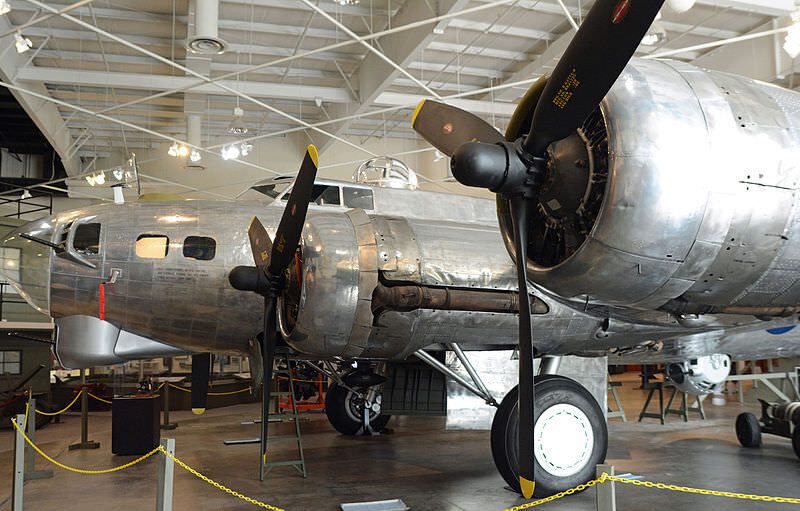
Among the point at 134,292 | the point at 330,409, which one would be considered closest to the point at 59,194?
the point at 330,409

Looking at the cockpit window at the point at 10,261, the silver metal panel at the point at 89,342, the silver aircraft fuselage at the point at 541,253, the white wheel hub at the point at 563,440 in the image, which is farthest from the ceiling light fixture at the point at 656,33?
the cockpit window at the point at 10,261

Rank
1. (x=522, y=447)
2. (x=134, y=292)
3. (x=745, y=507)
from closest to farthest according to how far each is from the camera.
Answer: (x=522, y=447), (x=745, y=507), (x=134, y=292)

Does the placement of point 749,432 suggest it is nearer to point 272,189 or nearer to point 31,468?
point 272,189

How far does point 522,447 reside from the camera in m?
3.82

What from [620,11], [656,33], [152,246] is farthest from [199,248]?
[656,33]

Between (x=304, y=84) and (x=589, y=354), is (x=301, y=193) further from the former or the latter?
→ (x=304, y=84)

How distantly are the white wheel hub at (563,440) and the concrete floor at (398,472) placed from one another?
366 mm

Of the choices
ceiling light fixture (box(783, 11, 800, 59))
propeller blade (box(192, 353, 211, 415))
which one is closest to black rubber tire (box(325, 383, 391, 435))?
propeller blade (box(192, 353, 211, 415))

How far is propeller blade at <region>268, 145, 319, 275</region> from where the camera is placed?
611 centimetres

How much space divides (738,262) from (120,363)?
6866mm

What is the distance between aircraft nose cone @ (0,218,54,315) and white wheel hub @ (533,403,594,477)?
5.74m

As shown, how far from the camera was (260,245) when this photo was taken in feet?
22.9

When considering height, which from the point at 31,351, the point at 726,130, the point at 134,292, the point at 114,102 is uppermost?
the point at 114,102

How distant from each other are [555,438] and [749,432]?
4871 millimetres
